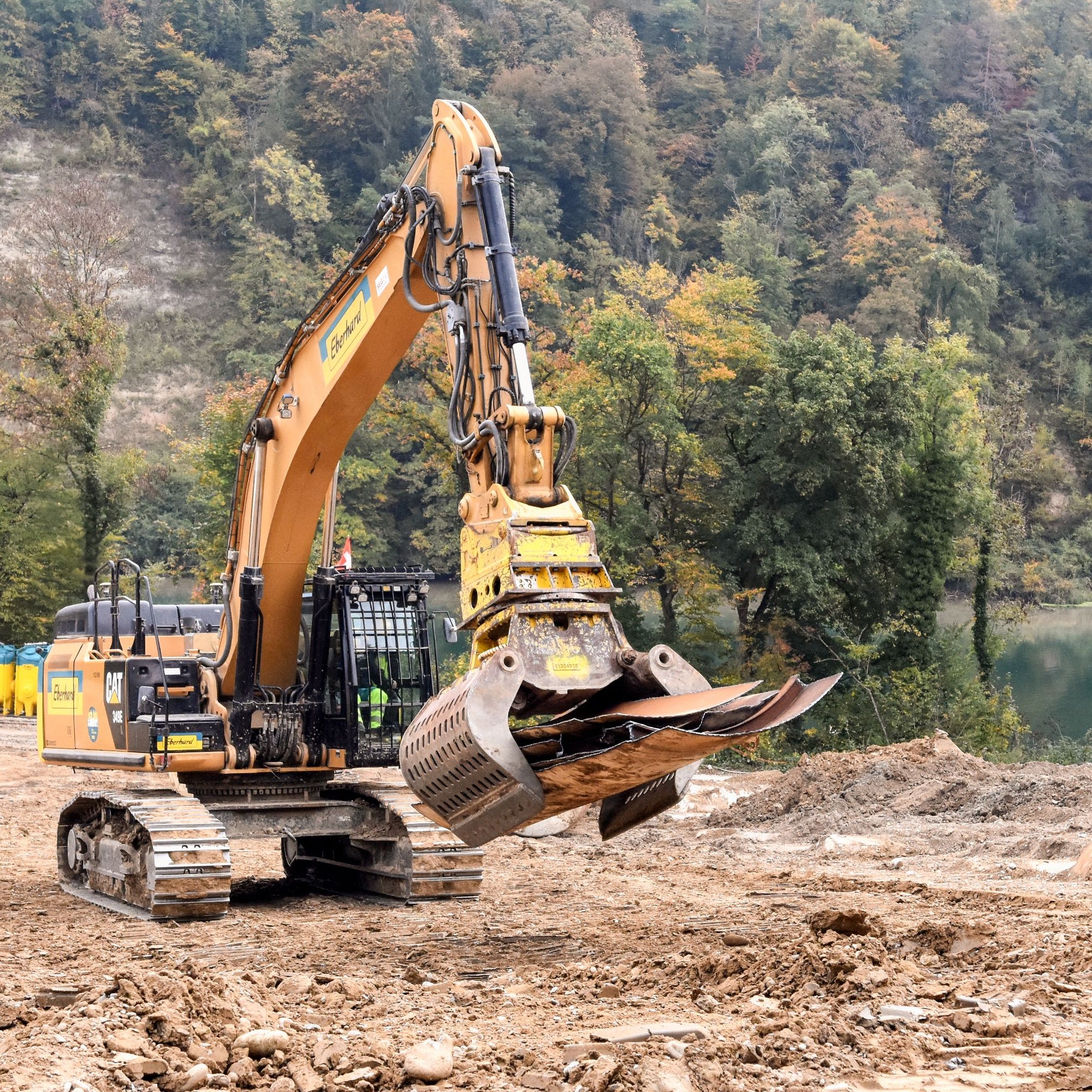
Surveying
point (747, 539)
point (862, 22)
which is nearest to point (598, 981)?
A: point (747, 539)

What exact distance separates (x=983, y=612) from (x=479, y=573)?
2507 cm

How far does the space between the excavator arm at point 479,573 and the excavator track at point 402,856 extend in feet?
2.00

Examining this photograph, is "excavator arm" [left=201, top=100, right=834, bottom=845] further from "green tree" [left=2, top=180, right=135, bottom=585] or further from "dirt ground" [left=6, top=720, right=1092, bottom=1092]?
"green tree" [left=2, top=180, right=135, bottom=585]

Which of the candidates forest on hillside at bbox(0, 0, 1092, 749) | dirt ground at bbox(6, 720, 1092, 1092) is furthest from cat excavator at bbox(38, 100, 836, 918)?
forest on hillside at bbox(0, 0, 1092, 749)

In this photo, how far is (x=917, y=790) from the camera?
562 inches

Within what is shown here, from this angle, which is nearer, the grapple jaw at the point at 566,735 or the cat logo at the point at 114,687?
the grapple jaw at the point at 566,735

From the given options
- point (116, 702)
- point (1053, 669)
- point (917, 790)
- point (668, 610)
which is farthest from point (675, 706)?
point (1053, 669)

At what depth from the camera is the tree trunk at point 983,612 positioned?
30062 mm

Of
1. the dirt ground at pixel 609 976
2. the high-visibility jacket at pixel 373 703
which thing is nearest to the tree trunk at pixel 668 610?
the dirt ground at pixel 609 976

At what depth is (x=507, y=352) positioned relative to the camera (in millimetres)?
7578

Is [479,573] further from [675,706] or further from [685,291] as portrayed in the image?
[685,291]

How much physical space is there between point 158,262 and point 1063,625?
147ft

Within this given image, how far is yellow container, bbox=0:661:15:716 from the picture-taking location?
26.2m

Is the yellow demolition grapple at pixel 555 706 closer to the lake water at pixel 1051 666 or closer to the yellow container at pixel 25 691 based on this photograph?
the yellow container at pixel 25 691
